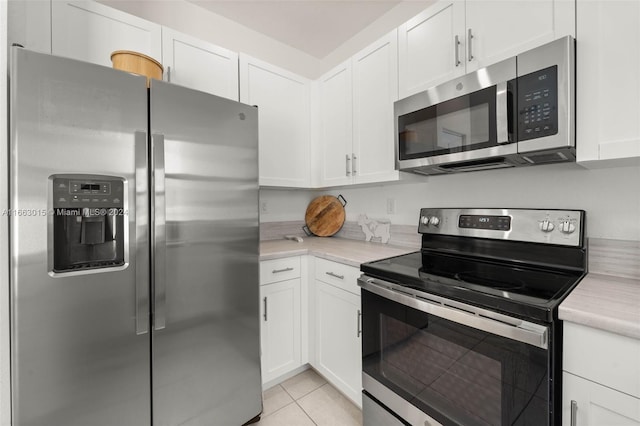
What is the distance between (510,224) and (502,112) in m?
0.57

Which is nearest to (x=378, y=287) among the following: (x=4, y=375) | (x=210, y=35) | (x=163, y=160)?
(x=163, y=160)

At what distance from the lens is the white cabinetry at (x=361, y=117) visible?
1751 millimetres

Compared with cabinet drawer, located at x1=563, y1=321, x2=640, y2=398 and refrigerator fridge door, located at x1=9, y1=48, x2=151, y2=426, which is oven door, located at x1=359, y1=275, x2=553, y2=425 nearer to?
cabinet drawer, located at x1=563, y1=321, x2=640, y2=398

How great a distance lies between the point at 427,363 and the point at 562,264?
750 mm

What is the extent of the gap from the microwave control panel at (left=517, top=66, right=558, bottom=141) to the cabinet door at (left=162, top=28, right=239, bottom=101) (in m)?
1.70

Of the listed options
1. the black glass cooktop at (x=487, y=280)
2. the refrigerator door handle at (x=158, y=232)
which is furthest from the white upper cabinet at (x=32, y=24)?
the black glass cooktop at (x=487, y=280)

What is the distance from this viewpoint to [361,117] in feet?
6.36

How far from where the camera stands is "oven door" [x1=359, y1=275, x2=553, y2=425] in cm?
84

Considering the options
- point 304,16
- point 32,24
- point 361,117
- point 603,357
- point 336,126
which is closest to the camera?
point 603,357

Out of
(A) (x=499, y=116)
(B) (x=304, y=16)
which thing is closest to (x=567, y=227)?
(A) (x=499, y=116)

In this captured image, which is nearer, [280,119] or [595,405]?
[595,405]

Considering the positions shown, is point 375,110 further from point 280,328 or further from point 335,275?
point 280,328

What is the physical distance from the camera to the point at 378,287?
129cm

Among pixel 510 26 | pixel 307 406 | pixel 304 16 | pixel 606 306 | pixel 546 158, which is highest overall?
pixel 304 16
